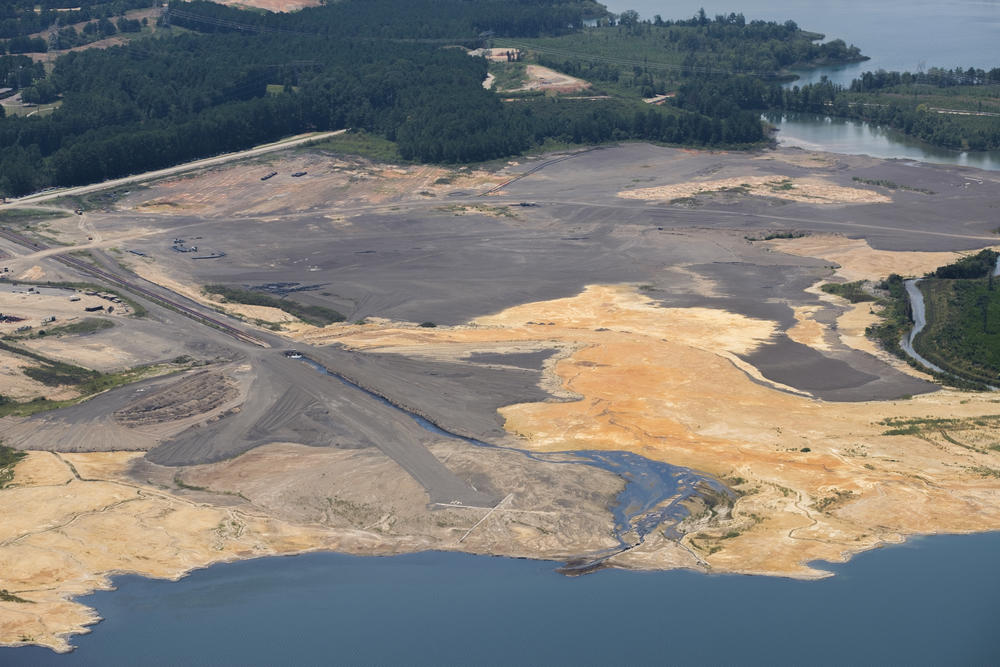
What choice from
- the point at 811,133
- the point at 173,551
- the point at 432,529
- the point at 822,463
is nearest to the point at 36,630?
the point at 173,551

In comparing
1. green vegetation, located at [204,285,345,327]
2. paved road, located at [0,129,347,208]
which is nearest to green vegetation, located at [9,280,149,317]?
green vegetation, located at [204,285,345,327]

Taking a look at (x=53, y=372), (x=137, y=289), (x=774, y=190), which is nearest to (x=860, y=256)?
(x=774, y=190)

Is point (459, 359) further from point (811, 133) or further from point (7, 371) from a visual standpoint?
point (811, 133)

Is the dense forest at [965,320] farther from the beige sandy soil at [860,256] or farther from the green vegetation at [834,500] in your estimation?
the green vegetation at [834,500]

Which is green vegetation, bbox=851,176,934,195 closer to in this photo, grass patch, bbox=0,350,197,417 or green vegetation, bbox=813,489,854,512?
green vegetation, bbox=813,489,854,512

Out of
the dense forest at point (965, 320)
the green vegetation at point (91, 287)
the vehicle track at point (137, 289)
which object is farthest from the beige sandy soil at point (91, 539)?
the dense forest at point (965, 320)
